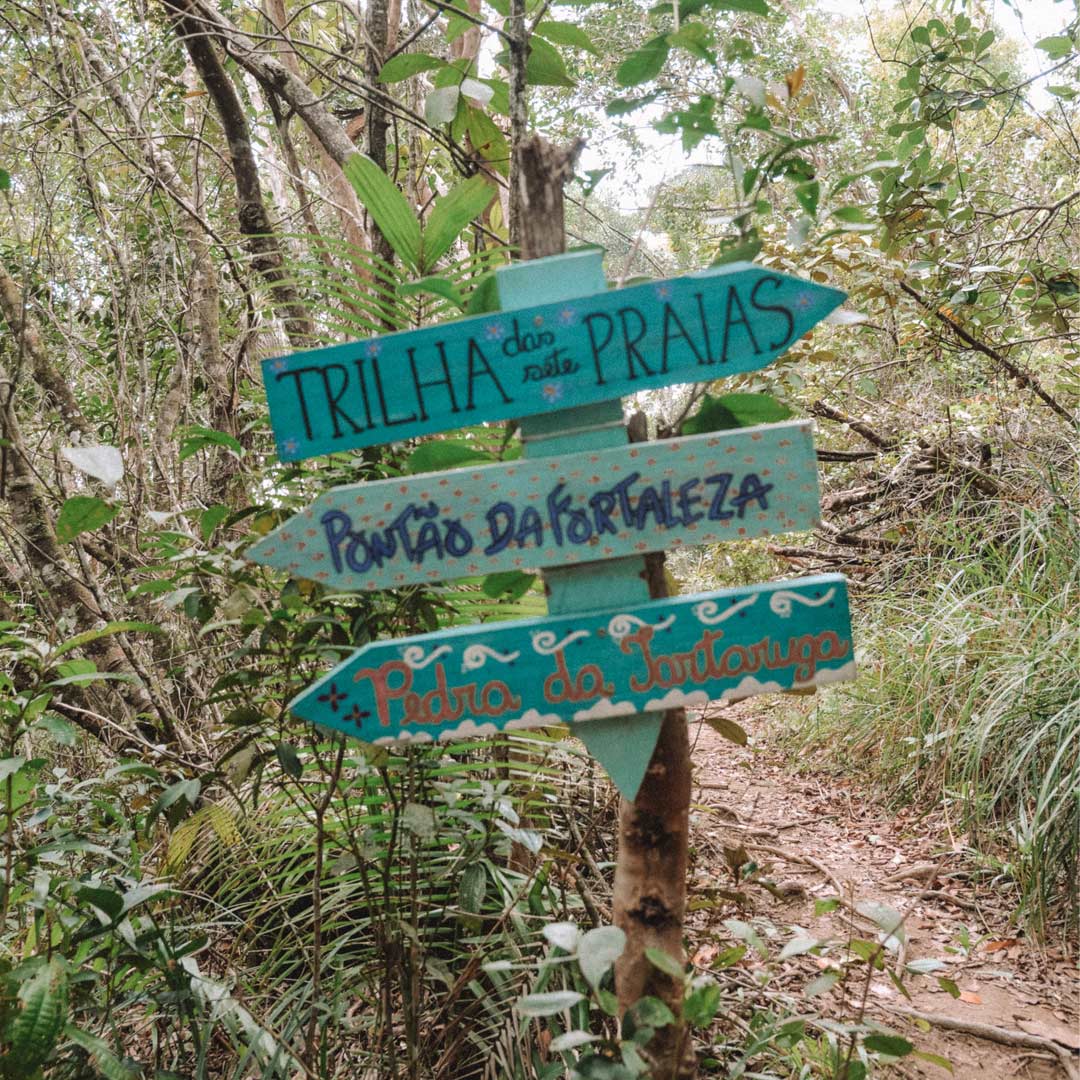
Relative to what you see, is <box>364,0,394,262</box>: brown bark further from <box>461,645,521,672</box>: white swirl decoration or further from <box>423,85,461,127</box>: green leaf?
<box>461,645,521,672</box>: white swirl decoration

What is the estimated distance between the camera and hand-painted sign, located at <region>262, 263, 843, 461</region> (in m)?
1.02

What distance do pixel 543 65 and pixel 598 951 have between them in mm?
1442

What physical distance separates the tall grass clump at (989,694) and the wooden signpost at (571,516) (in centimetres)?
178

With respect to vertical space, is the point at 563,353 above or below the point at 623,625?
above

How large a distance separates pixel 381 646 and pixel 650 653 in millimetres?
341

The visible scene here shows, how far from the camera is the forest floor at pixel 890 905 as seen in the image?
1.93m

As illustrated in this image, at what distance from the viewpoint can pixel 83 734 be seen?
2941 millimetres

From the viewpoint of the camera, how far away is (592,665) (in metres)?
1.03

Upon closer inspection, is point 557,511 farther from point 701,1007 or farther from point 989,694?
point 989,694

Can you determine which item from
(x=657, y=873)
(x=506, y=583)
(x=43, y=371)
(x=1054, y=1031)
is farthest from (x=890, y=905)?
(x=43, y=371)

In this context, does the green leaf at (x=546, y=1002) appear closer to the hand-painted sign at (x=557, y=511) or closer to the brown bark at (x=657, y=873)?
the brown bark at (x=657, y=873)

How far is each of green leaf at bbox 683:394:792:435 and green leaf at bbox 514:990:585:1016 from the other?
2.41ft

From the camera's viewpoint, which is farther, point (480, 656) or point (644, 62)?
point (644, 62)

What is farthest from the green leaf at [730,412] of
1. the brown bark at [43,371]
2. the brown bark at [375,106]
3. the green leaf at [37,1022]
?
the brown bark at [43,371]
